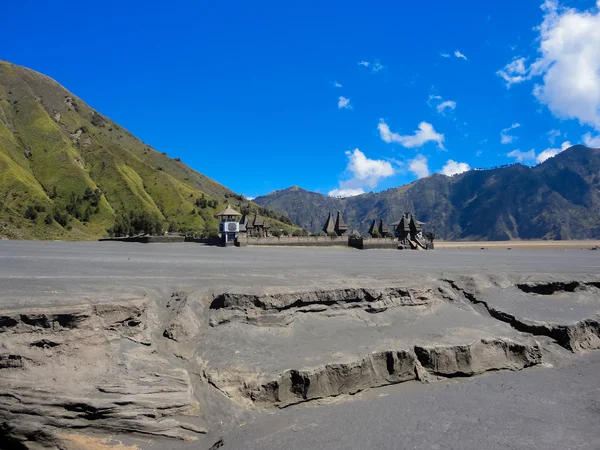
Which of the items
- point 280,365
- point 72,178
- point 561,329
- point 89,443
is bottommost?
point 89,443

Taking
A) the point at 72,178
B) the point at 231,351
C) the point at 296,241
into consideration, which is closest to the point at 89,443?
the point at 231,351

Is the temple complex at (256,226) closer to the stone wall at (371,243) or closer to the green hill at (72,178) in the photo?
the green hill at (72,178)

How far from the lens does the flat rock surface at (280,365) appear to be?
712cm

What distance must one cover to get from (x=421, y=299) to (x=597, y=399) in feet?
17.6

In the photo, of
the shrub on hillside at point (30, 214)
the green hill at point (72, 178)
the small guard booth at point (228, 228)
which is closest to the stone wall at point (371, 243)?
the small guard booth at point (228, 228)

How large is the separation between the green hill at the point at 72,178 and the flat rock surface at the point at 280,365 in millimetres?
50752

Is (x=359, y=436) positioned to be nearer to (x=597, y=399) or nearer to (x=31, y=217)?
(x=597, y=399)

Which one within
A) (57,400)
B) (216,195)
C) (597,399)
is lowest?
(597,399)

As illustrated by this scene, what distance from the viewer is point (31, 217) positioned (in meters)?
60.5

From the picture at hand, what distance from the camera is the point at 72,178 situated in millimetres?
84000

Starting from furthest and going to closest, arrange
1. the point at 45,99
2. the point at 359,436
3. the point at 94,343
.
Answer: the point at 45,99
the point at 94,343
the point at 359,436

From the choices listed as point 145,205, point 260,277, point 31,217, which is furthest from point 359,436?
point 145,205

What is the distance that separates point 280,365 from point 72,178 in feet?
298

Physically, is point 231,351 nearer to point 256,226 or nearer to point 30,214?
point 256,226
